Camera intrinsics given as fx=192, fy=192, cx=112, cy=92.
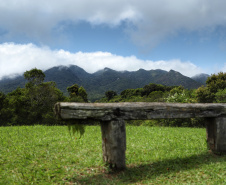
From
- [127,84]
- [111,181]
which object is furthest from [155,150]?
[127,84]

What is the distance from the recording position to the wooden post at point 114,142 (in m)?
4.73

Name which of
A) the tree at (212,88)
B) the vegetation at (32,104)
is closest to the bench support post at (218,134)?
the tree at (212,88)

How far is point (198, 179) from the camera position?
14.7 ft

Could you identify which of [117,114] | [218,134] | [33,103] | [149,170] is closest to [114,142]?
[117,114]

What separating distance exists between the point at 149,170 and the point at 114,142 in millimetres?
1249

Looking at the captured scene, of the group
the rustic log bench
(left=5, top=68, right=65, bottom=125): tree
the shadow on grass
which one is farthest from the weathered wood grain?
(left=5, top=68, right=65, bottom=125): tree

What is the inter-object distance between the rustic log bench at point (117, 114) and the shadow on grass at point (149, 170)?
0.95ft

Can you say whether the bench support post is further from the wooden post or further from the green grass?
the wooden post

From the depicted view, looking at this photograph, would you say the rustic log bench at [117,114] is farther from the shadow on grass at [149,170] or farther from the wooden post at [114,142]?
the shadow on grass at [149,170]

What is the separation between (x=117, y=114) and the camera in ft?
15.6

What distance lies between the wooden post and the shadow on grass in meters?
0.24

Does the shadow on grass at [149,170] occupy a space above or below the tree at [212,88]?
below

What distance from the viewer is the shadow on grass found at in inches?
175

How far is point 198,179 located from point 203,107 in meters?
2.16
